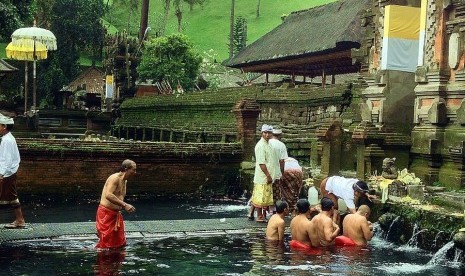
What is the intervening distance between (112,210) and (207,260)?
1690mm

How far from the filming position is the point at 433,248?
10820mm

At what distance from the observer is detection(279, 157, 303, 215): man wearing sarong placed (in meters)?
13.6

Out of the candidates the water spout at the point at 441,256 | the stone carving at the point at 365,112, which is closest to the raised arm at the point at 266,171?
the water spout at the point at 441,256

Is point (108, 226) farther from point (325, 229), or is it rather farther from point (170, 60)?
point (170, 60)

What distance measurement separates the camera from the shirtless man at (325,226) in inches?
417

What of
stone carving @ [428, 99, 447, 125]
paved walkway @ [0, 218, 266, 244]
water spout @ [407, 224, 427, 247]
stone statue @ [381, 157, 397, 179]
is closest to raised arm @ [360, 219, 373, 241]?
water spout @ [407, 224, 427, 247]

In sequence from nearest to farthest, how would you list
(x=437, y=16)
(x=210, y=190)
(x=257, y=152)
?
(x=257, y=152) → (x=437, y=16) → (x=210, y=190)

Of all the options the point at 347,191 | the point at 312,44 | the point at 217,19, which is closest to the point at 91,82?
the point at 312,44

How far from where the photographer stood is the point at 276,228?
1125 centimetres

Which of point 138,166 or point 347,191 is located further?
point 138,166

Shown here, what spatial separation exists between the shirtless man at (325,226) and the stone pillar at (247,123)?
28.8 ft

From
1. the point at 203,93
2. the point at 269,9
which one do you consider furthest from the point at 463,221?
the point at 269,9

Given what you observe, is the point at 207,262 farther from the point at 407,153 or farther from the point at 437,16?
the point at 437,16

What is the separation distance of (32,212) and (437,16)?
10.7 meters
